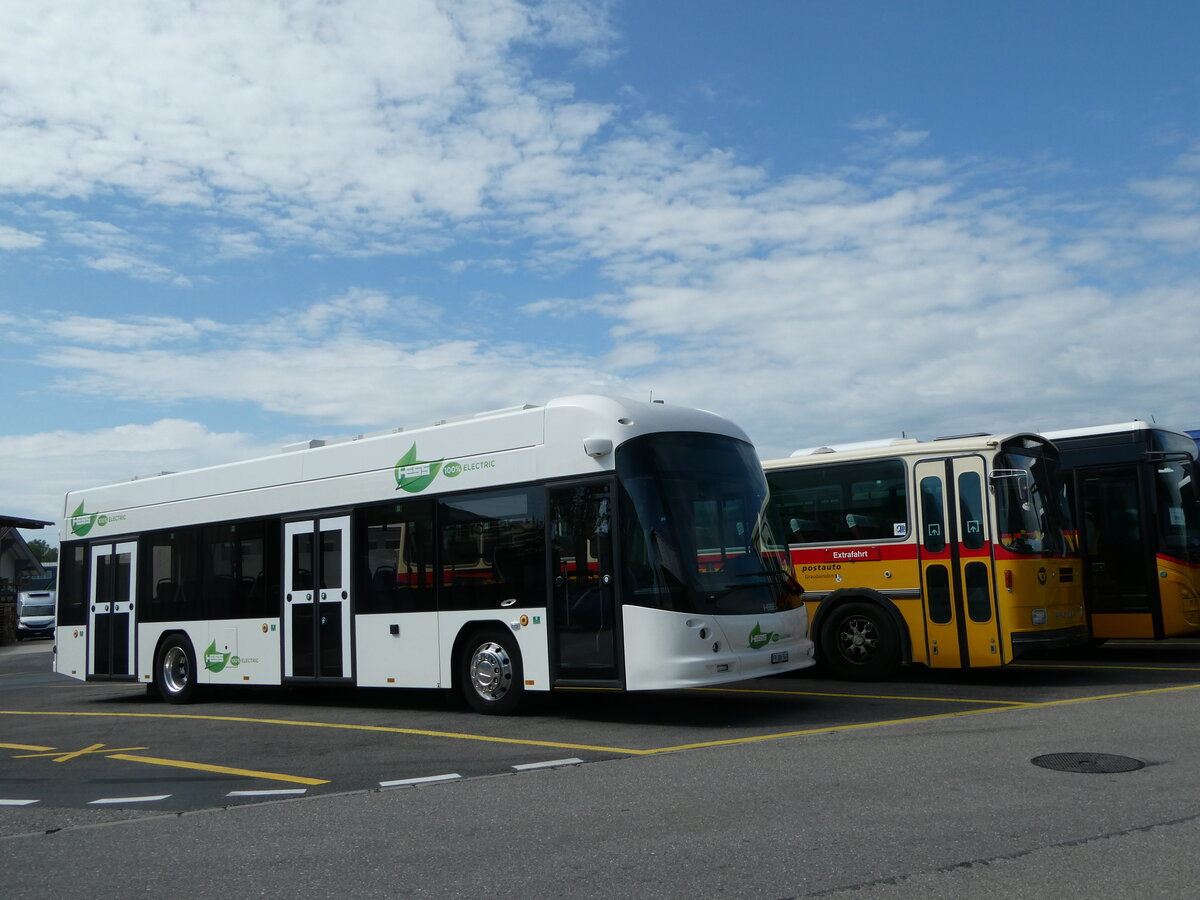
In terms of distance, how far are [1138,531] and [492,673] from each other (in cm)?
881

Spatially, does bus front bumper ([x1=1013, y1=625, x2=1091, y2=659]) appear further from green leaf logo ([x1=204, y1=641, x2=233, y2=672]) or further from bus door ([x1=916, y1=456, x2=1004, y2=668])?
green leaf logo ([x1=204, y1=641, x2=233, y2=672])

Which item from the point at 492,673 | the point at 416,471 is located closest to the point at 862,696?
the point at 492,673

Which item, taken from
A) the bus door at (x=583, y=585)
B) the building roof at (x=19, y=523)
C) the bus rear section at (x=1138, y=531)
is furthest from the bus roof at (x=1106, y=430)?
the building roof at (x=19, y=523)

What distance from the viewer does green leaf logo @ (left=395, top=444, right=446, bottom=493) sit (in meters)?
12.6

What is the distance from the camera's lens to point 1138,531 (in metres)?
15.1

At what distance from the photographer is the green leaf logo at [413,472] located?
12633 millimetres

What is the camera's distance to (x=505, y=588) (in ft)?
38.0

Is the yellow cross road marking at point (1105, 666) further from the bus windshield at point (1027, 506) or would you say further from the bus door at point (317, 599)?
the bus door at point (317, 599)

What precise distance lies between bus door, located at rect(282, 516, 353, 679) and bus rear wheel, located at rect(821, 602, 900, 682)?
578 centimetres

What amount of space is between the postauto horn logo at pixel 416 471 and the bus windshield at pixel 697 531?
8.18 feet

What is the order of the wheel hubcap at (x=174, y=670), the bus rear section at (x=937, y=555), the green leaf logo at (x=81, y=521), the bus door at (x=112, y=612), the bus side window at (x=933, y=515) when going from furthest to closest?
the green leaf logo at (x=81, y=521)
the bus door at (x=112, y=612)
the wheel hubcap at (x=174, y=670)
the bus side window at (x=933, y=515)
the bus rear section at (x=937, y=555)

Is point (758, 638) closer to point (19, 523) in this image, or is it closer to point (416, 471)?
point (416, 471)

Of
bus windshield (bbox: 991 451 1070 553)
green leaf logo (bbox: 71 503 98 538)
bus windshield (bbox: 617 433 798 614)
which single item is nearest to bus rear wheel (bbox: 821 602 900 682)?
bus windshield (bbox: 991 451 1070 553)

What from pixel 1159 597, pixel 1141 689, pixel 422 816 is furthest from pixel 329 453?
pixel 1159 597
